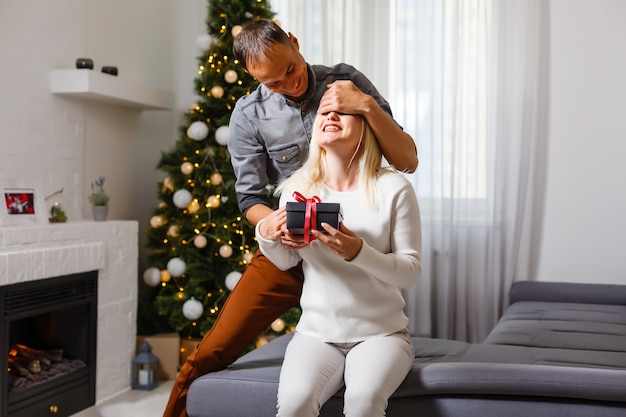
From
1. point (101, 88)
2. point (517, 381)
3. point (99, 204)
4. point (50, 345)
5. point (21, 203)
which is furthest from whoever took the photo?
point (99, 204)

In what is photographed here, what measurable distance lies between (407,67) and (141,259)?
2.04m

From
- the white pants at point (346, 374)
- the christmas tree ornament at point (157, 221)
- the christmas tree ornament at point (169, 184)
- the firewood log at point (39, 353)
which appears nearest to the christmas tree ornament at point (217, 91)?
the christmas tree ornament at point (169, 184)

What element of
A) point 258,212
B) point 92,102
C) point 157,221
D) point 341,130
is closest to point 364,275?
point 341,130

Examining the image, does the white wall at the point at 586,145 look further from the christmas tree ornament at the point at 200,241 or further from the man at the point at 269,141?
the man at the point at 269,141

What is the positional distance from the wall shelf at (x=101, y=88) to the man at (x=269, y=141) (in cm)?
160

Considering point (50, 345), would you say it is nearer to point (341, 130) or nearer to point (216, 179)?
point (216, 179)

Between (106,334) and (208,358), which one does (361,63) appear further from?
(208,358)

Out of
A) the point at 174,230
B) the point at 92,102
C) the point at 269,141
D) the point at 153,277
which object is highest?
the point at 92,102

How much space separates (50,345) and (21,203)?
2.47ft

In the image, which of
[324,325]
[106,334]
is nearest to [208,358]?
[324,325]

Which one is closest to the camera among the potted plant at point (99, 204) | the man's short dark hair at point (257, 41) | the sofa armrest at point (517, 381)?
the sofa armrest at point (517, 381)

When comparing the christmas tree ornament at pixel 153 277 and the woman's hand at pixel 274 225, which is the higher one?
the woman's hand at pixel 274 225

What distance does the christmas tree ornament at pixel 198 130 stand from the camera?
425cm

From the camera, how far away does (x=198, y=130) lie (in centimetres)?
425
